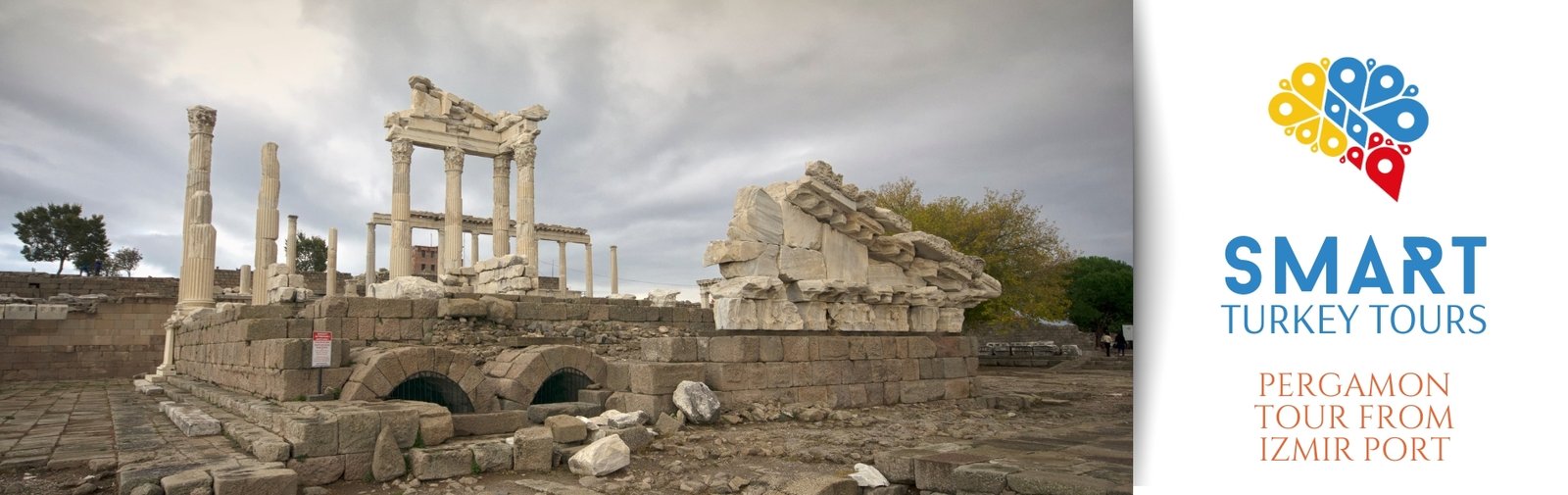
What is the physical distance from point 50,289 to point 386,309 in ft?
73.8

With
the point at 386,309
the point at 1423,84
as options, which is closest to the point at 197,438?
the point at 386,309

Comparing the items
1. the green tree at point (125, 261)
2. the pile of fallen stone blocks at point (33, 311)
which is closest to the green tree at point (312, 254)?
the green tree at point (125, 261)

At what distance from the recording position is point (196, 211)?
1964 cm

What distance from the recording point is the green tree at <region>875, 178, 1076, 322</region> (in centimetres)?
2302

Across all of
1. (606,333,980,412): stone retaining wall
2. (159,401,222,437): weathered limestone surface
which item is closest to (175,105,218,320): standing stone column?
(159,401,222,437): weathered limestone surface

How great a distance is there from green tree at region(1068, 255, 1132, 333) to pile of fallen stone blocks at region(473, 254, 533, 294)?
79.7 feet

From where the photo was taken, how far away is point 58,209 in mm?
42969

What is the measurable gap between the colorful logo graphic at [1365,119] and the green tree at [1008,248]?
19004mm

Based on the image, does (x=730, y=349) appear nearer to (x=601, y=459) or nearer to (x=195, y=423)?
(x=601, y=459)

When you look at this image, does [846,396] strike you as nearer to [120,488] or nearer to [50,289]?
[120,488]

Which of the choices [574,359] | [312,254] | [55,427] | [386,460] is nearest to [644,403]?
[574,359]

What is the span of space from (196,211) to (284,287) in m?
6.75

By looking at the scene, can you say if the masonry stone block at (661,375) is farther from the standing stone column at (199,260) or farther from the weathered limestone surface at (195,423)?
the standing stone column at (199,260)

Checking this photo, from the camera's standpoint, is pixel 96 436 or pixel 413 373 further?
pixel 413 373
